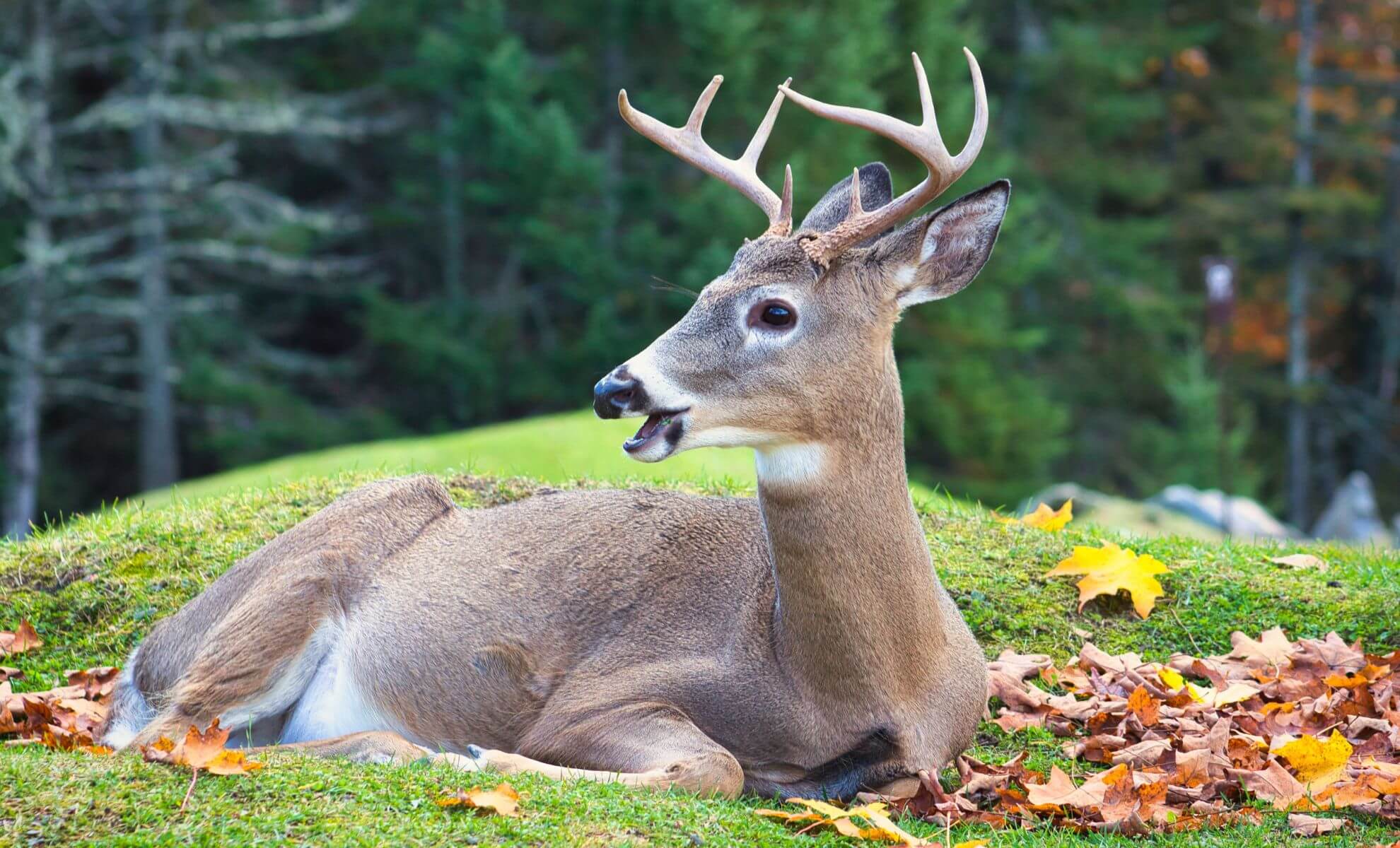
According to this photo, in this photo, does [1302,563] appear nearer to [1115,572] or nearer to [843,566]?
[1115,572]

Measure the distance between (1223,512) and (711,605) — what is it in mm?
13322

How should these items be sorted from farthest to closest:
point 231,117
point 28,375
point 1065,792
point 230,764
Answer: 1. point 231,117
2. point 28,375
3. point 1065,792
4. point 230,764

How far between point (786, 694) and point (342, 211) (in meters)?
21.6

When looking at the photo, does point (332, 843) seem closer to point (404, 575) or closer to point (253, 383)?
point (404, 575)

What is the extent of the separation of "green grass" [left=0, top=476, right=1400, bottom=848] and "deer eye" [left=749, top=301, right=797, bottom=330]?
1.32 meters

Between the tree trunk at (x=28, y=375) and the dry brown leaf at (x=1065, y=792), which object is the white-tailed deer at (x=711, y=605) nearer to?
the dry brown leaf at (x=1065, y=792)

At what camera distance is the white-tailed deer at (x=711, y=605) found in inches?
173

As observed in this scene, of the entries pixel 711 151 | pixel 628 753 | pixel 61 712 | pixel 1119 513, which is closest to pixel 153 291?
pixel 1119 513

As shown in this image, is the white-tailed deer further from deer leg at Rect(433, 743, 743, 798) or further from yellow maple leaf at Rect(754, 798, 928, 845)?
yellow maple leaf at Rect(754, 798, 928, 845)

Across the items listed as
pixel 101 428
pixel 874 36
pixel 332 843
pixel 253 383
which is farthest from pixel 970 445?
A: pixel 332 843

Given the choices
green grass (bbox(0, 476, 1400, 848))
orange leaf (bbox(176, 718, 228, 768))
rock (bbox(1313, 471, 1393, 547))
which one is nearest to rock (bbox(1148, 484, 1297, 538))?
rock (bbox(1313, 471, 1393, 547))

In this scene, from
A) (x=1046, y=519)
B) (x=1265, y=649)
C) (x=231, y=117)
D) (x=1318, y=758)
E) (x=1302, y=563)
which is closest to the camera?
(x=1318, y=758)

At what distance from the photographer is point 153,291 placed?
1998 centimetres

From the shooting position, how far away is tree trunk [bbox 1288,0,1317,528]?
A: 27.8 m
